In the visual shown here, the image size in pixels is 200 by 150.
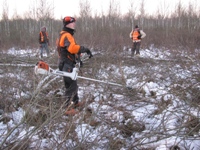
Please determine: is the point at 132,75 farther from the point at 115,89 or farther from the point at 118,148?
the point at 118,148

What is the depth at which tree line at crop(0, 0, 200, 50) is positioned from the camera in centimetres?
1360

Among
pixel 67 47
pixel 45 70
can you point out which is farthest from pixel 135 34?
pixel 45 70

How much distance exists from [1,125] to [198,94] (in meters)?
3.56

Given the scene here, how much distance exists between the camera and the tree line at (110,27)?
44.6 feet

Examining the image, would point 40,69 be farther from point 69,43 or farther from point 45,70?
point 69,43

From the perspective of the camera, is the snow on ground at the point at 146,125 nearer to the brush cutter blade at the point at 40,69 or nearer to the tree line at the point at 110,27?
the brush cutter blade at the point at 40,69

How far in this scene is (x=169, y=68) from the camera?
6.14 metres

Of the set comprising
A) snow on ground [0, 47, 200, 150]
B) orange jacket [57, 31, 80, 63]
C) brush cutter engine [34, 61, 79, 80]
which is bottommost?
snow on ground [0, 47, 200, 150]

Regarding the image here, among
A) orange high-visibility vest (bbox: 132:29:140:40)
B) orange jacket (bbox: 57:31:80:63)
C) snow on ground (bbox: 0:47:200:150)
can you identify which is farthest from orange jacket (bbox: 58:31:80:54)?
orange high-visibility vest (bbox: 132:29:140:40)

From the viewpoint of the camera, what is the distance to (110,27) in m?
18.0

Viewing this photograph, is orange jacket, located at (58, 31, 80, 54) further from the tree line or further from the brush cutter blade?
the tree line

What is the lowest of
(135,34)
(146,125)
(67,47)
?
(146,125)

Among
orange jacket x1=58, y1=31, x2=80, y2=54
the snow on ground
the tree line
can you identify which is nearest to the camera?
the snow on ground

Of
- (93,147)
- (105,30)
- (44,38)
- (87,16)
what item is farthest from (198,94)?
(87,16)
